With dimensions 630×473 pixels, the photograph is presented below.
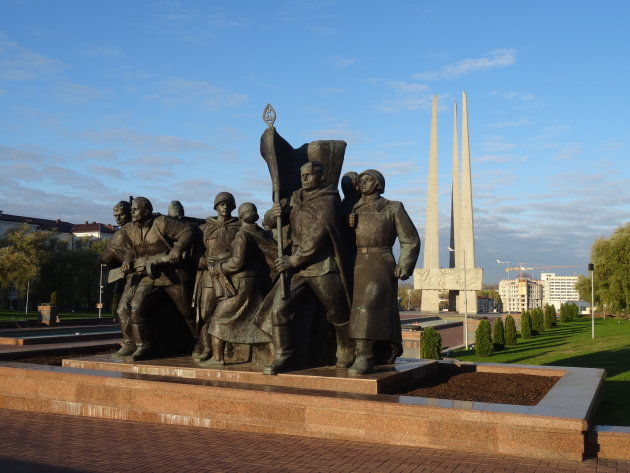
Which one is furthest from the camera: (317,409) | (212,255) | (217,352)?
(212,255)

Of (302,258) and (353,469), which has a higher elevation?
(302,258)

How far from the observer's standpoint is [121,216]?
394 inches

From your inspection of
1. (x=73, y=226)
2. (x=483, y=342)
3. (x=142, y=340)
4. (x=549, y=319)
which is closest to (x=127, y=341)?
(x=142, y=340)

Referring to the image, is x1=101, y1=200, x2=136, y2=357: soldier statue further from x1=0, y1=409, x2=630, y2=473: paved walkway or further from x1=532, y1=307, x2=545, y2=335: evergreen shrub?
x1=532, y1=307, x2=545, y2=335: evergreen shrub

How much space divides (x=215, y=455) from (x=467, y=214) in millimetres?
59878

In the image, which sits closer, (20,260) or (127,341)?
(127,341)

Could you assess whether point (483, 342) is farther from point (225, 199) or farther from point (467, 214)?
point (467, 214)

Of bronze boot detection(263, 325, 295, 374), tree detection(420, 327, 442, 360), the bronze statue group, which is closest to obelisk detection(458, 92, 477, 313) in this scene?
tree detection(420, 327, 442, 360)

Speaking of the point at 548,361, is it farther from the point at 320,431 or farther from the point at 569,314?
the point at 569,314

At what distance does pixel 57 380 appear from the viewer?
8055mm

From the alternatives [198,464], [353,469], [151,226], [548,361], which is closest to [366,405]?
[353,469]

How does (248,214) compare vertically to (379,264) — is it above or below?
above

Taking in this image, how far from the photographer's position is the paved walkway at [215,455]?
5.23 m

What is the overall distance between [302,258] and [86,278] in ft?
151
